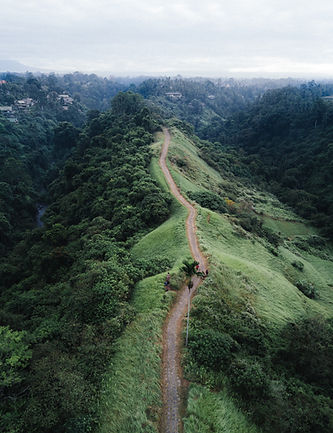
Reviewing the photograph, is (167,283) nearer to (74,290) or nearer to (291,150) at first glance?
(74,290)

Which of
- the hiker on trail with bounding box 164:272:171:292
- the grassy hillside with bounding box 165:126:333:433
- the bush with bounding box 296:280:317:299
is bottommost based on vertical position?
the bush with bounding box 296:280:317:299

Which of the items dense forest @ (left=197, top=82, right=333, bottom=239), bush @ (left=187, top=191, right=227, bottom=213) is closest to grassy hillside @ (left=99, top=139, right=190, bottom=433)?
bush @ (left=187, top=191, right=227, bottom=213)

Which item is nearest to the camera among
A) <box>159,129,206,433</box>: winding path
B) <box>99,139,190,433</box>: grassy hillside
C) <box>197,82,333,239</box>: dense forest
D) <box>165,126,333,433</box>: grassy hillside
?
<box>99,139,190,433</box>: grassy hillside

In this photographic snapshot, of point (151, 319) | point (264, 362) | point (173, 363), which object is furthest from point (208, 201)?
point (173, 363)

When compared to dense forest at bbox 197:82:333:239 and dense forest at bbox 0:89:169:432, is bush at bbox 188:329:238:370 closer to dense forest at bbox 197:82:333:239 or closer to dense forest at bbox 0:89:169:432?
dense forest at bbox 0:89:169:432

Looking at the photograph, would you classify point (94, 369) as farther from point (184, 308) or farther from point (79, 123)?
point (79, 123)

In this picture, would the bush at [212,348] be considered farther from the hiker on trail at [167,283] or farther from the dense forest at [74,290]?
the dense forest at [74,290]
